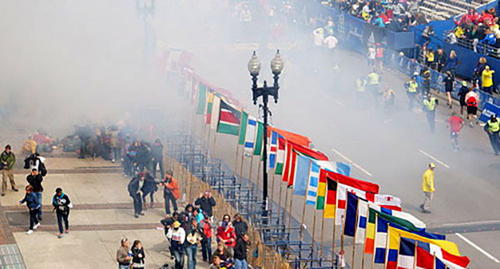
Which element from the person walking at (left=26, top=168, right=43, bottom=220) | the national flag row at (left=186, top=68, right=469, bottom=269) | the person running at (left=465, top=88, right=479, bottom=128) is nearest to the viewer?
the national flag row at (left=186, top=68, right=469, bottom=269)

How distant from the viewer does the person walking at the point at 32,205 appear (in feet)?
67.1

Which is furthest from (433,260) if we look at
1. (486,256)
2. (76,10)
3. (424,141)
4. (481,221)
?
(76,10)

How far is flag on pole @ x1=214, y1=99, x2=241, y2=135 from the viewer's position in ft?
76.1

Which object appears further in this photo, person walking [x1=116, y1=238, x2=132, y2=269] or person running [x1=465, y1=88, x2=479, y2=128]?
person running [x1=465, y1=88, x2=479, y2=128]

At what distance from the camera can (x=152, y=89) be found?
3027 centimetres

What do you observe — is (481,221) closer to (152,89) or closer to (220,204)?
(220,204)

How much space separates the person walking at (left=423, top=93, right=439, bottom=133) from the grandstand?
11.4 meters

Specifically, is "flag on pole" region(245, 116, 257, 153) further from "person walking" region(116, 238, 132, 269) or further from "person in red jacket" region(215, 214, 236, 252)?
"person walking" region(116, 238, 132, 269)

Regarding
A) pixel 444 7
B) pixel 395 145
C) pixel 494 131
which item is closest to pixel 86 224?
pixel 395 145

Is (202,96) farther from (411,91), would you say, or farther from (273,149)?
(411,91)

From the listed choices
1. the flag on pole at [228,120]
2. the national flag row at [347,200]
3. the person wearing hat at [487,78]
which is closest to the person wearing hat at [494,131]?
the person wearing hat at [487,78]

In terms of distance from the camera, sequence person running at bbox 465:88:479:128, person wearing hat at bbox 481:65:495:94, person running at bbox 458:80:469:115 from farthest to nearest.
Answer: person wearing hat at bbox 481:65:495:94 → person running at bbox 458:80:469:115 → person running at bbox 465:88:479:128

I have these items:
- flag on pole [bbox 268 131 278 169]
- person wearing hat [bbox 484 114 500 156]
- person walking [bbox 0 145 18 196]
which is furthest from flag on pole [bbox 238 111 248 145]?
person wearing hat [bbox 484 114 500 156]

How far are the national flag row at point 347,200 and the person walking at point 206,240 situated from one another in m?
1.85
